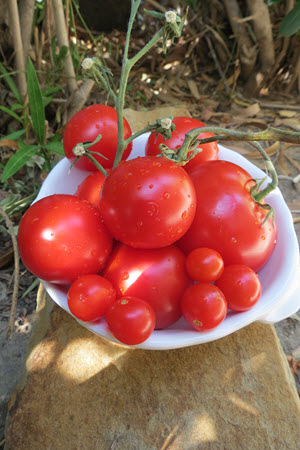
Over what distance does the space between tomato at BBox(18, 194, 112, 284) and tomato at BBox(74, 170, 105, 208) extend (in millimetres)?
103

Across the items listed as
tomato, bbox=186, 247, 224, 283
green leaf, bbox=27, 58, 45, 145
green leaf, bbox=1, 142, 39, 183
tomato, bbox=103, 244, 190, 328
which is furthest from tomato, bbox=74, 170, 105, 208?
green leaf, bbox=27, 58, 45, 145

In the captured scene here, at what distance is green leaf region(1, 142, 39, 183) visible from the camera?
145 centimetres

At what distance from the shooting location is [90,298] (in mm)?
819

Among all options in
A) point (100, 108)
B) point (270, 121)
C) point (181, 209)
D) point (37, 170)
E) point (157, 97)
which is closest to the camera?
point (181, 209)

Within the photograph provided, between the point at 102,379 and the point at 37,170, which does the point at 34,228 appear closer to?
the point at 102,379

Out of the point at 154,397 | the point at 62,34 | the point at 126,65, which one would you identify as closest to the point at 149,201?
the point at 126,65

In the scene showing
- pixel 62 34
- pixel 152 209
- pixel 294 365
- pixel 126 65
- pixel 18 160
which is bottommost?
pixel 294 365

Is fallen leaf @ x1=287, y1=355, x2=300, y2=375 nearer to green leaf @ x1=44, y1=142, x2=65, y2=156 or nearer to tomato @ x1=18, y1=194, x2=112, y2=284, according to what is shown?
tomato @ x1=18, y1=194, x2=112, y2=284

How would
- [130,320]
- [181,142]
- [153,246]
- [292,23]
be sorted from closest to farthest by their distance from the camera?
[130,320] < [153,246] < [181,142] < [292,23]

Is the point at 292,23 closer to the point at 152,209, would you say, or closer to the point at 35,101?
the point at 35,101

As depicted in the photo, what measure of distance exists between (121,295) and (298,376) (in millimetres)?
907

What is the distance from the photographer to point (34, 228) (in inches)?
34.6

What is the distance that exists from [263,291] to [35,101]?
3.93ft

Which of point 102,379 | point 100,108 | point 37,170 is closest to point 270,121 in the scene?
point 37,170
